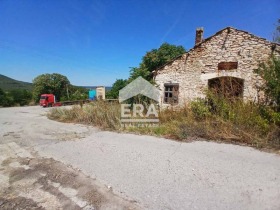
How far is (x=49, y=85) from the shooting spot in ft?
86.0

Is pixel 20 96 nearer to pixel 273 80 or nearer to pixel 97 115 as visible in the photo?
pixel 97 115

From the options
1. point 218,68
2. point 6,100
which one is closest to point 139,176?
point 218,68

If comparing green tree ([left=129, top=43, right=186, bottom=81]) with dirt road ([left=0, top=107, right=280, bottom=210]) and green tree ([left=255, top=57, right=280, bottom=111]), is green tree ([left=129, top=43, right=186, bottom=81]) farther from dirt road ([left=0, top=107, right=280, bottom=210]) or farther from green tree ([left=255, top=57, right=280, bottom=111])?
dirt road ([left=0, top=107, right=280, bottom=210])

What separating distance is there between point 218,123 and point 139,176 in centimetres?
391

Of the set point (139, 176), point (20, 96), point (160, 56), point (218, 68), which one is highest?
point (160, 56)

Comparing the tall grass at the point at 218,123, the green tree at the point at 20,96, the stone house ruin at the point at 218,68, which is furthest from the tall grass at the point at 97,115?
the green tree at the point at 20,96

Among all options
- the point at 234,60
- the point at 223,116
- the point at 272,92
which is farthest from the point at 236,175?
the point at 234,60

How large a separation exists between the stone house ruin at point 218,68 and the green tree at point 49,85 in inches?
848

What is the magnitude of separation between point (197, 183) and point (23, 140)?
6.03m

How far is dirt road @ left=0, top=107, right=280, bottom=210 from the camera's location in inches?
102

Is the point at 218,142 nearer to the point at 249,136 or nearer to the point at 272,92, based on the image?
the point at 249,136

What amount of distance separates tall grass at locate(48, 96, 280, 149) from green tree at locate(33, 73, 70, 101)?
21.4 metres

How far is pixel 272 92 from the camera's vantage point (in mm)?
5820

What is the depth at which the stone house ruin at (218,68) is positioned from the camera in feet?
27.2
